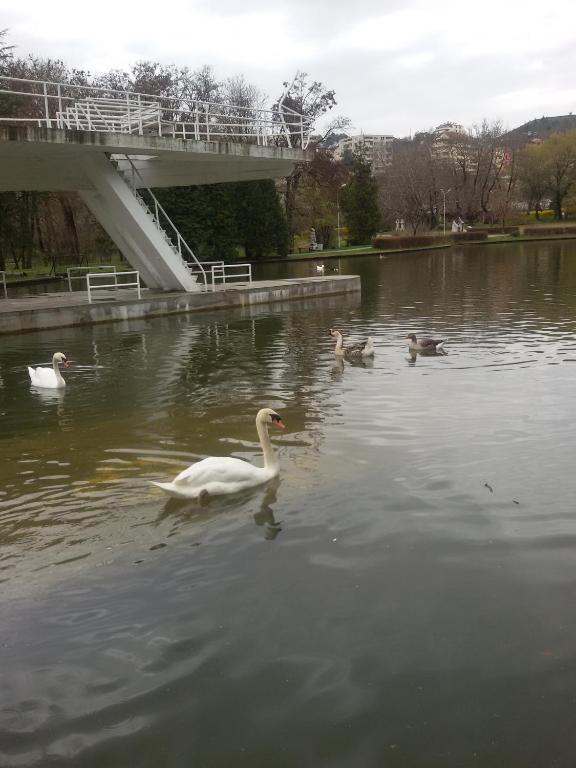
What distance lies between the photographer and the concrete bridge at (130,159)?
1942 cm

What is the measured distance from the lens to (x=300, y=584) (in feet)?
16.5

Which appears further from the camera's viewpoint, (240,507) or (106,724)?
(240,507)

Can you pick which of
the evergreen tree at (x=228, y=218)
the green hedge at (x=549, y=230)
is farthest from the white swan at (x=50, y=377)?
the green hedge at (x=549, y=230)

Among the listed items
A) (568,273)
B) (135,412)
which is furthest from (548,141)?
(135,412)

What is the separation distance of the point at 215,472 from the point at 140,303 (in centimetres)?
1596

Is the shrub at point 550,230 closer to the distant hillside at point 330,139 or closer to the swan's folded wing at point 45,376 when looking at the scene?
the distant hillside at point 330,139

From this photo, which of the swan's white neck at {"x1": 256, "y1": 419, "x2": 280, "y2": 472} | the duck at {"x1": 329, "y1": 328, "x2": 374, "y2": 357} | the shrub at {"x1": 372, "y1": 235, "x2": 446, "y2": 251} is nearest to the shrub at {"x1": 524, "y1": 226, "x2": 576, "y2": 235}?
the shrub at {"x1": 372, "y1": 235, "x2": 446, "y2": 251}

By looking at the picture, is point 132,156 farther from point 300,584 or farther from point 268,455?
point 300,584

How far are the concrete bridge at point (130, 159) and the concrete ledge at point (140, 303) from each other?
1511 mm

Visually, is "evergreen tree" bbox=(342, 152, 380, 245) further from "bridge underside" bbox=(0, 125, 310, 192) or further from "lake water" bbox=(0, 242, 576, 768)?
"lake water" bbox=(0, 242, 576, 768)

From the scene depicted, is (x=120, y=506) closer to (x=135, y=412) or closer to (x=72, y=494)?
(x=72, y=494)

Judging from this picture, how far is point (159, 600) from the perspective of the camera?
4.88 metres

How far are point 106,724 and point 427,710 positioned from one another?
68.4 inches

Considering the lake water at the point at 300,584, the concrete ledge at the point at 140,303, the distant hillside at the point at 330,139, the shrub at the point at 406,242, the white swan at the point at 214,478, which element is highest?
the distant hillside at the point at 330,139
